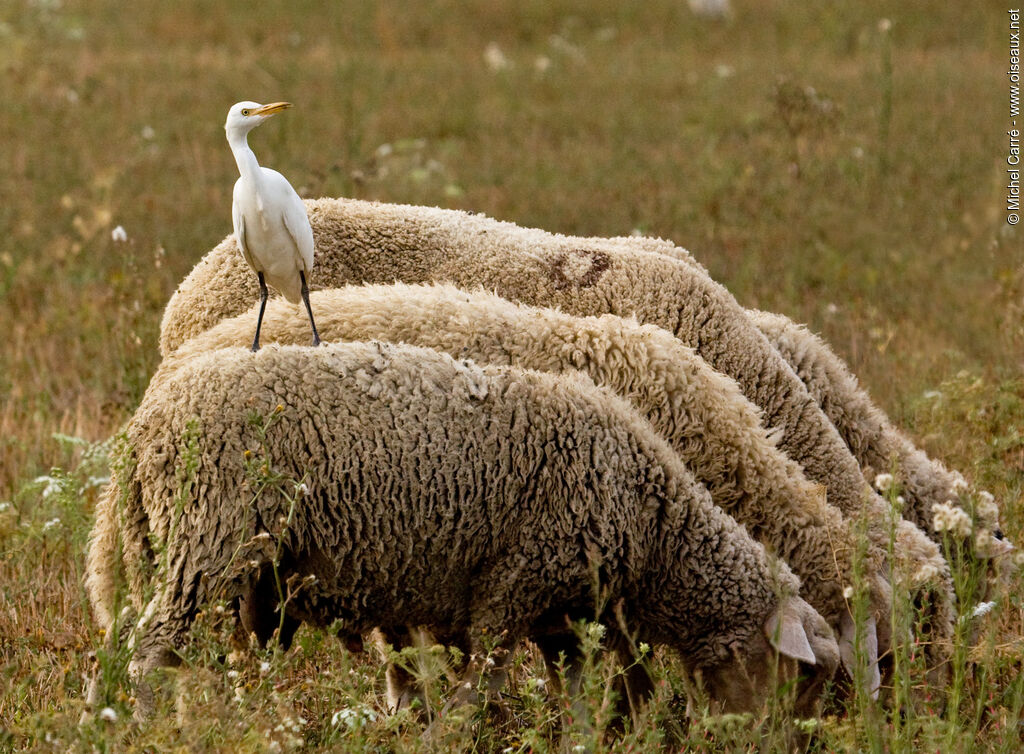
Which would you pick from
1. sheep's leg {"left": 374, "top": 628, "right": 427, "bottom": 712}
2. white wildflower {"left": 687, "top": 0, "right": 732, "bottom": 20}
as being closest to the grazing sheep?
sheep's leg {"left": 374, "top": 628, "right": 427, "bottom": 712}

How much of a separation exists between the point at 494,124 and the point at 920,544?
35.6 feet

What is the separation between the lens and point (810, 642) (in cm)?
434

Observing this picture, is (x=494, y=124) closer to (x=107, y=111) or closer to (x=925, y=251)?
(x=107, y=111)

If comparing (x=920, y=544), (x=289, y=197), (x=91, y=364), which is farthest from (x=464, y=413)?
(x=91, y=364)

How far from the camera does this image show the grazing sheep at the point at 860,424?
5.52 metres

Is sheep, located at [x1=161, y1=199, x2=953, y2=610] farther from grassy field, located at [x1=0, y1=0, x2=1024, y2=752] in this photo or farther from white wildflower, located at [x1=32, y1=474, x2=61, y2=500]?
grassy field, located at [x1=0, y1=0, x2=1024, y2=752]

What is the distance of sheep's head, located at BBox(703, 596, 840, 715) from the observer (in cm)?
432

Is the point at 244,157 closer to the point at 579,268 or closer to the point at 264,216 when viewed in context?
the point at 264,216

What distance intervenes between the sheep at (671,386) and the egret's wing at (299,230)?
256mm

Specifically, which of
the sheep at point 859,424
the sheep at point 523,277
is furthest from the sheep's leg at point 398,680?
the sheep at point 859,424

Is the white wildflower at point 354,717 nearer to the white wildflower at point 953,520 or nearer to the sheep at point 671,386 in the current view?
the sheep at point 671,386

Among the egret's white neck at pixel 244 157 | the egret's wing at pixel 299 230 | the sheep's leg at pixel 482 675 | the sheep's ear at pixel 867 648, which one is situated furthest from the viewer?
the egret's wing at pixel 299 230

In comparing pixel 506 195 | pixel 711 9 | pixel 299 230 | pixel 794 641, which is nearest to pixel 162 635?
pixel 299 230

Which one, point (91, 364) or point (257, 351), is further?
point (91, 364)
